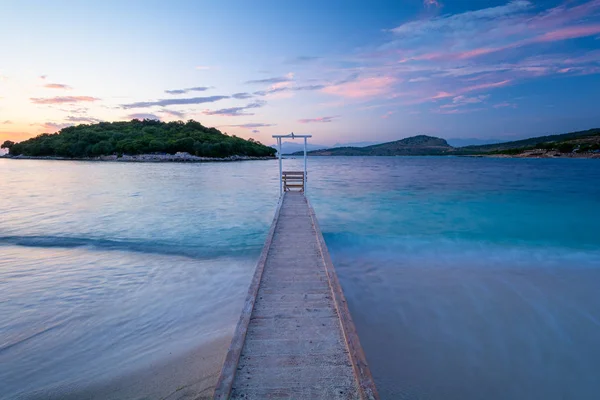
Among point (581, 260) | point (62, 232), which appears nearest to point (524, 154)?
point (581, 260)

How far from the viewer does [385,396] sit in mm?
3977

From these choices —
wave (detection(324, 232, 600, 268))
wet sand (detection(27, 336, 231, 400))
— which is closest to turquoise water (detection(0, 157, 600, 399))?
wave (detection(324, 232, 600, 268))

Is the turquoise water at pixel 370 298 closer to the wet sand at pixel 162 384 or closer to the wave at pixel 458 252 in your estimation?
the wave at pixel 458 252

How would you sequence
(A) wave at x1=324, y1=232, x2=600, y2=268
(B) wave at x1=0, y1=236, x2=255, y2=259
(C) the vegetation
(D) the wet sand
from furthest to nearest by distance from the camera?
(C) the vegetation, (B) wave at x1=0, y1=236, x2=255, y2=259, (A) wave at x1=324, y1=232, x2=600, y2=268, (D) the wet sand

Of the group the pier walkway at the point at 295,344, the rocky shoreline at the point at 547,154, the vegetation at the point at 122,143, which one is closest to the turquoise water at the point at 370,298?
the pier walkway at the point at 295,344

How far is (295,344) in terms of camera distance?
3.75m

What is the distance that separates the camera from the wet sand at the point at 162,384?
3.90 meters

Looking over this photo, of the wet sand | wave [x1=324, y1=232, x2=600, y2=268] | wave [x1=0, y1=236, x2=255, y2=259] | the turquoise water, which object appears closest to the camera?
the wet sand

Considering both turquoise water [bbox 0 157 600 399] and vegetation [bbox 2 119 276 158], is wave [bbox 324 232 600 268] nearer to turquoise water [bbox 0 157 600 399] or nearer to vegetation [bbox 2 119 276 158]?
turquoise water [bbox 0 157 600 399]

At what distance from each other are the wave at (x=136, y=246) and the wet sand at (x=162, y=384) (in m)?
5.36

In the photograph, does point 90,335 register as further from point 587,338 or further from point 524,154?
point 524,154

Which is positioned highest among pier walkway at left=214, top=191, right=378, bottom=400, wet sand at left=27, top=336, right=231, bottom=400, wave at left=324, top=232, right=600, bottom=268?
pier walkway at left=214, top=191, right=378, bottom=400

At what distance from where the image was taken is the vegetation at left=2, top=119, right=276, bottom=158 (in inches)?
3789

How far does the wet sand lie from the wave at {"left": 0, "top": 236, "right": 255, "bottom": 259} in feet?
17.6
